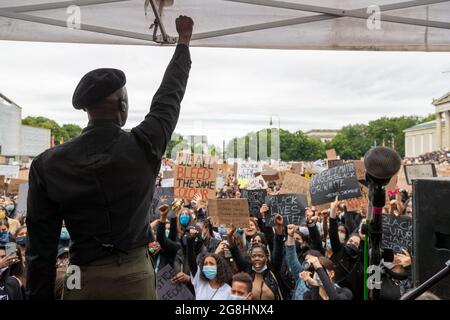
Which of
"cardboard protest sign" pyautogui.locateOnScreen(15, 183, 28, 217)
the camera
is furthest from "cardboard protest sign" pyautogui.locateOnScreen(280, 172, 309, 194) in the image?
"cardboard protest sign" pyautogui.locateOnScreen(15, 183, 28, 217)

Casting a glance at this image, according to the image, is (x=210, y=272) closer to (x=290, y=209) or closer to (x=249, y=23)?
(x=290, y=209)

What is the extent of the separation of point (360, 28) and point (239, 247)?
2896 millimetres

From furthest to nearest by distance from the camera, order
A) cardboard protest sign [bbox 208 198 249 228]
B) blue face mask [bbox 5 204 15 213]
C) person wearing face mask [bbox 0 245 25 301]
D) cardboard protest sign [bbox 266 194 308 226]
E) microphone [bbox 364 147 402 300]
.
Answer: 1. blue face mask [bbox 5 204 15 213]
2. cardboard protest sign [bbox 266 194 308 226]
3. cardboard protest sign [bbox 208 198 249 228]
4. person wearing face mask [bbox 0 245 25 301]
5. microphone [bbox 364 147 402 300]

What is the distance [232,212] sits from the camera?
4.96 metres

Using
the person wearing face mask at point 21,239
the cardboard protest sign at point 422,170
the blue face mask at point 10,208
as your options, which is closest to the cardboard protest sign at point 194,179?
the person wearing face mask at point 21,239

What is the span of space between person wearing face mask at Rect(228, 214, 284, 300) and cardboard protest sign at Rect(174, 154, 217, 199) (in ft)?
4.93

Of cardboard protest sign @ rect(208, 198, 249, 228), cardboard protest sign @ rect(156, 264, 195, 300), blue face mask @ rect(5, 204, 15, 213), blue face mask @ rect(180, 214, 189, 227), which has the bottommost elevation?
cardboard protest sign @ rect(156, 264, 195, 300)

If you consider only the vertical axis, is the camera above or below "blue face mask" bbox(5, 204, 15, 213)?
below

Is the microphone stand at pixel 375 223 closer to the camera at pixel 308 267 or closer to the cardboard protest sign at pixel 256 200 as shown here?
the camera at pixel 308 267

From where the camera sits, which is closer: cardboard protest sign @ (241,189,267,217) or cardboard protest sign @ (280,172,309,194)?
cardboard protest sign @ (241,189,267,217)

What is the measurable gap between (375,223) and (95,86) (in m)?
1.18

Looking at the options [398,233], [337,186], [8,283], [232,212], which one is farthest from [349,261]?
[8,283]

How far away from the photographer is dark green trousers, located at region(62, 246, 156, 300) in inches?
59.0

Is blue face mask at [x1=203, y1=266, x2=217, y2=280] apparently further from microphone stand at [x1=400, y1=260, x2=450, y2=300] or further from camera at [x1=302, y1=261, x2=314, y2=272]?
microphone stand at [x1=400, y1=260, x2=450, y2=300]
